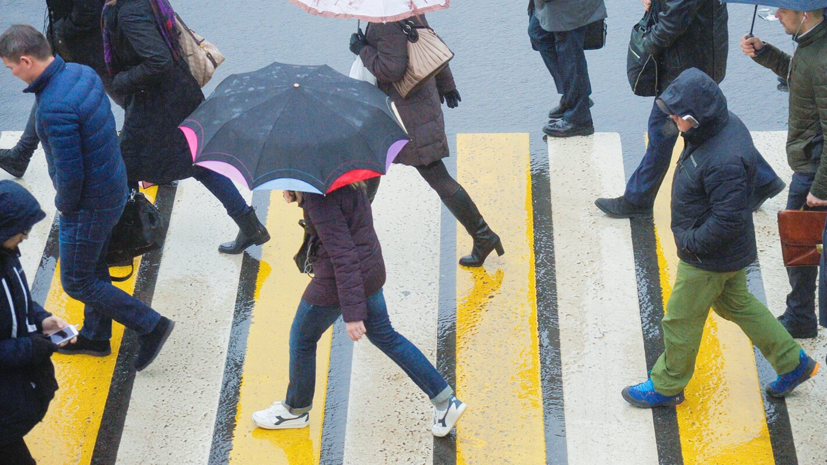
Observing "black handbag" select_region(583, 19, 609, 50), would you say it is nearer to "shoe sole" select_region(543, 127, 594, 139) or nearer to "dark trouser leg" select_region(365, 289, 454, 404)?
"shoe sole" select_region(543, 127, 594, 139)

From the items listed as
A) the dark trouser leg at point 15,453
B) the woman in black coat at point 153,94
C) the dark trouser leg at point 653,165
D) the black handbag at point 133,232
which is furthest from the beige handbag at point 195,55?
the dark trouser leg at point 653,165

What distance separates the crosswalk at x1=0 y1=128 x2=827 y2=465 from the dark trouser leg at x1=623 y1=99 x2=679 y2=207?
0.65 ft

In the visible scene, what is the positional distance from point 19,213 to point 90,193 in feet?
3.24

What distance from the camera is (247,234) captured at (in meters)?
6.28

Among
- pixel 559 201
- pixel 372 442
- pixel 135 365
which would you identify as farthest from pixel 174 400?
pixel 559 201

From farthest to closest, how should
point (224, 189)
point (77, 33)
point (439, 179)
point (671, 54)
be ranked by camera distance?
1. point (77, 33)
2. point (224, 189)
3. point (671, 54)
4. point (439, 179)

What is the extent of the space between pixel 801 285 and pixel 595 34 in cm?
243

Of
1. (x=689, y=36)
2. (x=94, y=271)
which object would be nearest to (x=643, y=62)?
(x=689, y=36)

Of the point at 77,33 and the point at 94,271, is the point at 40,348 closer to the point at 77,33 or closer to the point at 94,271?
the point at 94,271

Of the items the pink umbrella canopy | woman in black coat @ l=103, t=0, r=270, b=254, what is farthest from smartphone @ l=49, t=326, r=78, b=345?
the pink umbrella canopy

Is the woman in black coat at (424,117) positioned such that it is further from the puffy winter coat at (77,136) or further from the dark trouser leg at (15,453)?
the dark trouser leg at (15,453)

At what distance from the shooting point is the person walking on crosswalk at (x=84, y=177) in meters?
4.77

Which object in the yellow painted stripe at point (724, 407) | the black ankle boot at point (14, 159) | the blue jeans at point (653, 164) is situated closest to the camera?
the yellow painted stripe at point (724, 407)

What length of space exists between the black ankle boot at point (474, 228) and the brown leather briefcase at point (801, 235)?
1.71 metres
